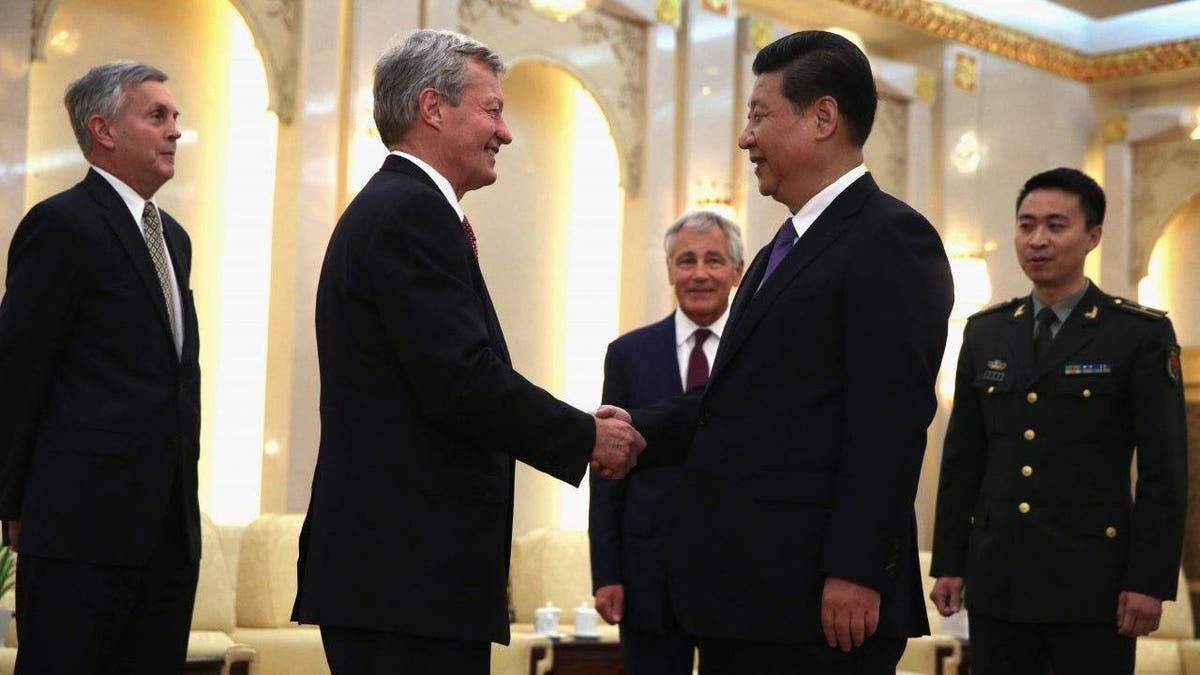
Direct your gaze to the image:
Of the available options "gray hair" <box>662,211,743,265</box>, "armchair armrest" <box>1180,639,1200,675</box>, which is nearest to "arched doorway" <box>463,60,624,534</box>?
"armchair armrest" <box>1180,639,1200,675</box>

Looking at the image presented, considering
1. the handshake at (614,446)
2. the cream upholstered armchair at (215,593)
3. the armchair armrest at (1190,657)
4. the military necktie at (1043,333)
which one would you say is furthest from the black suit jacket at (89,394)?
the armchair armrest at (1190,657)

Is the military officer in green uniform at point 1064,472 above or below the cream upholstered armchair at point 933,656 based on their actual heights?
above

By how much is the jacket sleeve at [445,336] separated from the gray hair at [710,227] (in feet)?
5.39

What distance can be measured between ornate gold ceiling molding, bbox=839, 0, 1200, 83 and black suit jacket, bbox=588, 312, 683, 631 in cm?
570

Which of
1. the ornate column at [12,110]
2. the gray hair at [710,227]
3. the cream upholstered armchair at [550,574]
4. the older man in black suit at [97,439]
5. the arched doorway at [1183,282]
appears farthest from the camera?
the arched doorway at [1183,282]

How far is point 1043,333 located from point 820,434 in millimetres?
1459

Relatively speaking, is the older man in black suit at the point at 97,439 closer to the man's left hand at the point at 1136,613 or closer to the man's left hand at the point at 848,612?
the man's left hand at the point at 848,612

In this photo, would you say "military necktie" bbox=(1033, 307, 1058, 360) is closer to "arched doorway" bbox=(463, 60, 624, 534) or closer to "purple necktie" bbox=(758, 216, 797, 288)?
"purple necktie" bbox=(758, 216, 797, 288)

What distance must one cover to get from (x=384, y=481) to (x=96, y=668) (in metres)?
1.00

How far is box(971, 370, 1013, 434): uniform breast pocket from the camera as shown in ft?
11.6

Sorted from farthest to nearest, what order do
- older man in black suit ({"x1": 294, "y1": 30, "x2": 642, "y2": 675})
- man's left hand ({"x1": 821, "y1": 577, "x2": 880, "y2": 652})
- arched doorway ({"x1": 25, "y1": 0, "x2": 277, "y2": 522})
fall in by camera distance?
arched doorway ({"x1": 25, "y1": 0, "x2": 277, "y2": 522}) < older man in black suit ({"x1": 294, "y1": 30, "x2": 642, "y2": 675}) < man's left hand ({"x1": 821, "y1": 577, "x2": 880, "y2": 652})

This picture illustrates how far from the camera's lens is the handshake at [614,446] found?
266 cm

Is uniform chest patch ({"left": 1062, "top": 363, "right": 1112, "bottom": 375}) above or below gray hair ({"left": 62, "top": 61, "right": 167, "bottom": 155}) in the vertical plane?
below

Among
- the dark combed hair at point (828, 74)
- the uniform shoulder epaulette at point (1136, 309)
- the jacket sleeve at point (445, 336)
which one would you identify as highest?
the dark combed hair at point (828, 74)
